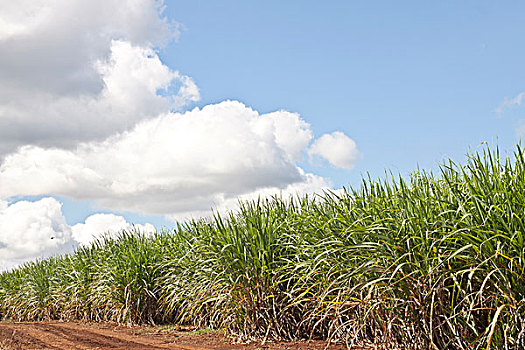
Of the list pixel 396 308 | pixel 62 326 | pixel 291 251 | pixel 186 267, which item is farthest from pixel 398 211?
pixel 62 326

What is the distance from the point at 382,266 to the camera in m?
4.00

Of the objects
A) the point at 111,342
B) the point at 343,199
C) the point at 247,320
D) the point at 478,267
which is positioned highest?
the point at 343,199

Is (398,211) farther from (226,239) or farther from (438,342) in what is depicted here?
(226,239)

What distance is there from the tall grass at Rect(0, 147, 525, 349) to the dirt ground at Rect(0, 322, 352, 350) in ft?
0.82

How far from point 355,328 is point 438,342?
0.90 metres

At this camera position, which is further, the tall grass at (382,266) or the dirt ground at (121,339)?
the dirt ground at (121,339)

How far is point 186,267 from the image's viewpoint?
704 centimetres

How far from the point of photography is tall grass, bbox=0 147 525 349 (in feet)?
11.4

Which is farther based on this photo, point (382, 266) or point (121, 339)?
point (121, 339)

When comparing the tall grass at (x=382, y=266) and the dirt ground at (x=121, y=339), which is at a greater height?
the tall grass at (x=382, y=266)

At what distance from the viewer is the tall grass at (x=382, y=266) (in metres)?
3.48

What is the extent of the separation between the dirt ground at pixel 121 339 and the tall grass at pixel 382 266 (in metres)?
0.25

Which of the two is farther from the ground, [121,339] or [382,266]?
[382,266]

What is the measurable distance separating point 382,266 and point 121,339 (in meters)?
3.68
